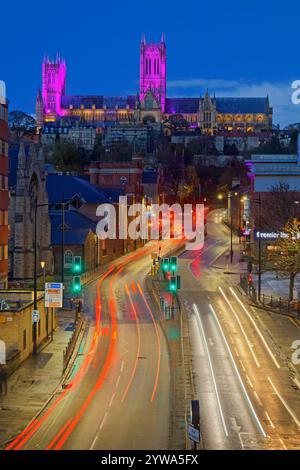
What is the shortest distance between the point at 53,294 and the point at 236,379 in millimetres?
10596

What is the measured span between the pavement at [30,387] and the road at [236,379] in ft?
20.3

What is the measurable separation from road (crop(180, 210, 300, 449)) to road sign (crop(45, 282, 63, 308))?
7.45m

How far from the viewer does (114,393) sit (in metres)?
32.7

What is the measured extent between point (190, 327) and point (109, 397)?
1761cm

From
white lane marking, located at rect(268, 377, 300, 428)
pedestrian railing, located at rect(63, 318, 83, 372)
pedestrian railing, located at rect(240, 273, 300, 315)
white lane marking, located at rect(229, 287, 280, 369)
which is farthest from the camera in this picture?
pedestrian railing, located at rect(240, 273, 300, 315)

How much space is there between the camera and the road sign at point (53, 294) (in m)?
41.0

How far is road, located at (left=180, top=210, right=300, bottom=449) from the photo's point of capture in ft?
88.4

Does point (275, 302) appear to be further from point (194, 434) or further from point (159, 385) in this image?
point (194, 434)

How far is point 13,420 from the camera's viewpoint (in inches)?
1103

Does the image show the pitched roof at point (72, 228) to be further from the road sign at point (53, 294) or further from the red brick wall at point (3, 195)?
the road sign at point (53, 294)

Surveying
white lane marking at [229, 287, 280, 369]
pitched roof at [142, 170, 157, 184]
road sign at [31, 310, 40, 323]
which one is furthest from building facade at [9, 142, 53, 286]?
pitched roof at [142, 170, 157, 184]

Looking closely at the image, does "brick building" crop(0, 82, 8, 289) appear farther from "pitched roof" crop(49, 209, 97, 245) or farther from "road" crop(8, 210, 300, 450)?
"pitched roof" crop(49, 209, 97, 245)

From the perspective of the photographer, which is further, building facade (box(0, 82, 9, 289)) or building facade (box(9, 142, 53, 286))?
building facade (box(9, 142, 53, 286))

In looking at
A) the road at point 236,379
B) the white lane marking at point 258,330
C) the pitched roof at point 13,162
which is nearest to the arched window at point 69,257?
the pitched roof at point 13,162
